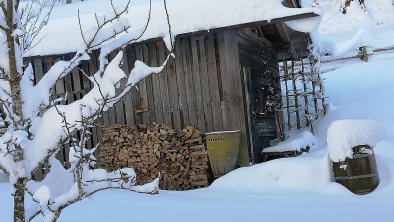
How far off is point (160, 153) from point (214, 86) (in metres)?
1.47

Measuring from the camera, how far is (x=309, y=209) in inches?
176

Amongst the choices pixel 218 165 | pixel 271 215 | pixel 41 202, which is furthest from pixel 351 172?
pixel 41 202

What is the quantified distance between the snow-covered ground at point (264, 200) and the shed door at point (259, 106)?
1306mm

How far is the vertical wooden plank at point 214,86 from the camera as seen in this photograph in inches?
297

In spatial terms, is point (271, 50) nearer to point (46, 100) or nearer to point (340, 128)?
point (340, 128)

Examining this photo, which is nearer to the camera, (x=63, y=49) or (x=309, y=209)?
(x=309, y=209)

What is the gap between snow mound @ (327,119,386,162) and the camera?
5375mm

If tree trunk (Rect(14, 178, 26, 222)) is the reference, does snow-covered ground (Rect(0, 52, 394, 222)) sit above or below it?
below

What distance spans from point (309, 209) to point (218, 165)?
2.83m

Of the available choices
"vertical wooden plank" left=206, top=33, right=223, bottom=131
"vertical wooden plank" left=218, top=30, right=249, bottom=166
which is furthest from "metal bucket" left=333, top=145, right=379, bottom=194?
"vertical wooden plank" left=206, top=33, right=223, bottom=131

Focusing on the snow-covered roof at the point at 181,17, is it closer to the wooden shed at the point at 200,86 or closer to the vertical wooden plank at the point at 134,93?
the wooden shed at the point at 200,86

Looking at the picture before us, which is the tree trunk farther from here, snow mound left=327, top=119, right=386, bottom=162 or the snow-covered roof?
the snow-covered roof

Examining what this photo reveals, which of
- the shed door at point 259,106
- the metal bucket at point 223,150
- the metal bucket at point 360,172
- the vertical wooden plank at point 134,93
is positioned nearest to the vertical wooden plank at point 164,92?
the vertical wooden plank at point 134,93

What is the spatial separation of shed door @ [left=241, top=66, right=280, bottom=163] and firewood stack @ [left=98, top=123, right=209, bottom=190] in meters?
1.01
